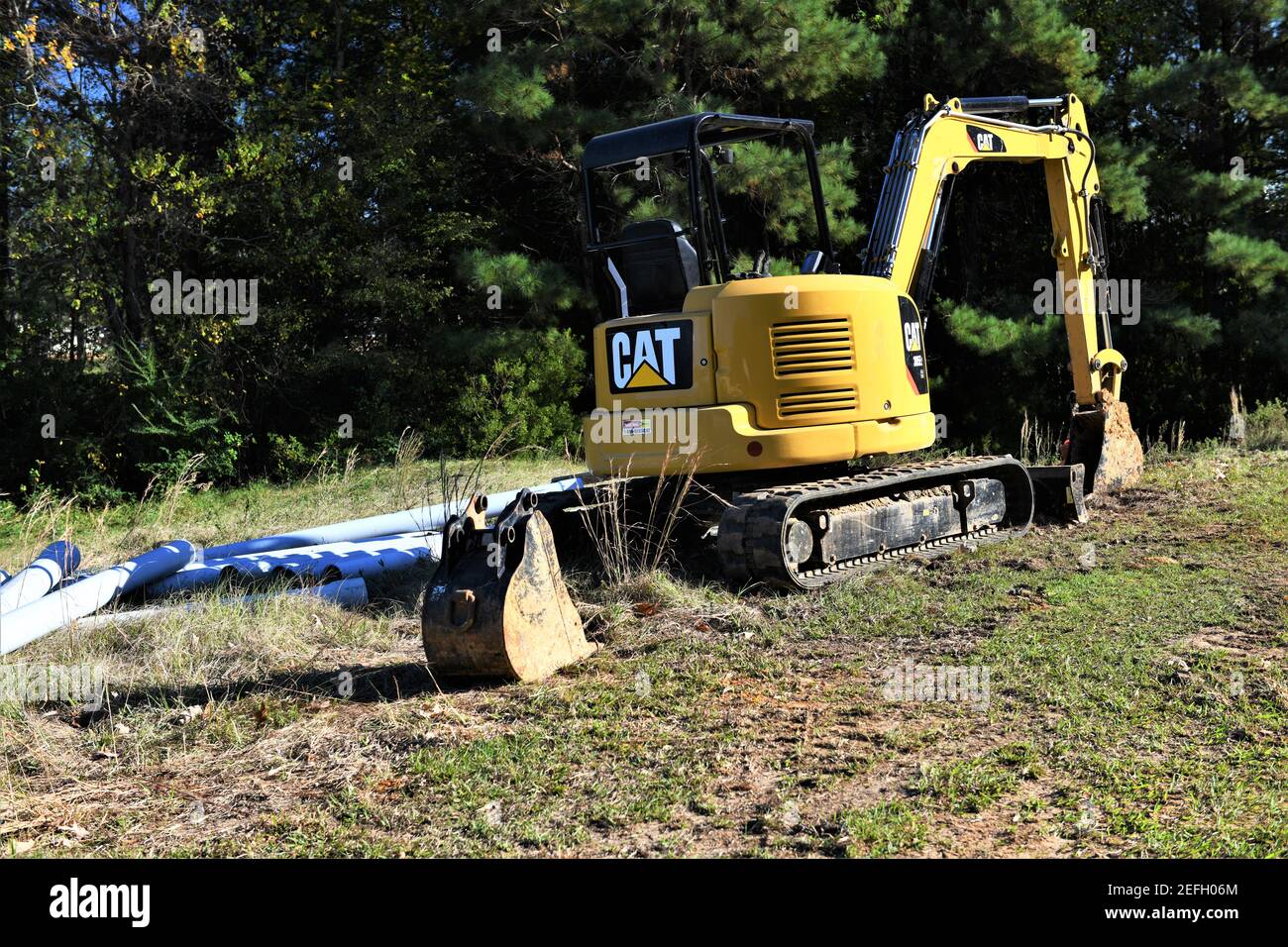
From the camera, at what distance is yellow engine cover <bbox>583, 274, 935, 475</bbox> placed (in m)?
7.34

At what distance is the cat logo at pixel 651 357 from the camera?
7.50 m

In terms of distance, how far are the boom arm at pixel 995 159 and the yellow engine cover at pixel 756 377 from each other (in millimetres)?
1217

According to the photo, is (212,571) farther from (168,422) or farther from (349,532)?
(168,422)

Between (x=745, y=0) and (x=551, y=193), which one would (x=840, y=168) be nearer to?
(x=745, y=0)

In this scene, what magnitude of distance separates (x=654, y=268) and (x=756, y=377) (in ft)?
3.60

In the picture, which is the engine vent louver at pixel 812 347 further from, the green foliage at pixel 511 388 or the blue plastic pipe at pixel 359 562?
the green foliage at pixel 511 388

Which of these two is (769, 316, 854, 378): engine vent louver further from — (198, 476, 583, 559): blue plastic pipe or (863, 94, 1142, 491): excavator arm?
(198, 476, 583, 559): blue plastic pipe

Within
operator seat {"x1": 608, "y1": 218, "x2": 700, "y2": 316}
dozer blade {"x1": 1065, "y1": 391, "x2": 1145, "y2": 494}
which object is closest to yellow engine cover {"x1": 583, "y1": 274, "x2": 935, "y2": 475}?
operator seat {"x1": 608, "y1": 218, "x2": 700, "y2": 316}

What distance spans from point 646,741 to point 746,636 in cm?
A: 161

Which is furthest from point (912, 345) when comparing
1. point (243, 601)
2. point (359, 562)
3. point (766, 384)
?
point (243, 601)

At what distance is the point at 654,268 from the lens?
7.80 meters

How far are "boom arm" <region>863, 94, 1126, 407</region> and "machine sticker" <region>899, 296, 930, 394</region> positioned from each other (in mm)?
425

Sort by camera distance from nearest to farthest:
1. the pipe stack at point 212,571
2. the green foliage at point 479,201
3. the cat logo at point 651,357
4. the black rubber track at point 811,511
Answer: the pipe stack at point 212,571 → the black rubber track at point 811,511 → the cat logo at point 651,357 → the green foliage at point 479,201

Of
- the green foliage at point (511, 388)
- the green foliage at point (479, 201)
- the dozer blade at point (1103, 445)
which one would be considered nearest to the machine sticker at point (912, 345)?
the dozer blade at point (1103, 445)
